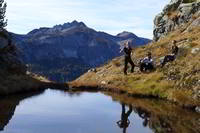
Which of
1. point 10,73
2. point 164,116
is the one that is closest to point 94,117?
point 164,116

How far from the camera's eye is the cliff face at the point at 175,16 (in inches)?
2660

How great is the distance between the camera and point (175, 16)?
→ 7181cm

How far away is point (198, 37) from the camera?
50.9m

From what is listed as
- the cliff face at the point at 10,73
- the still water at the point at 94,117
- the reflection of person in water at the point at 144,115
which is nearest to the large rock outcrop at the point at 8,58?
the cliff face at the point at 10,73

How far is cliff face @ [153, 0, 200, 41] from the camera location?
67575 mm

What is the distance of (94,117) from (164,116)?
4760 millimetres

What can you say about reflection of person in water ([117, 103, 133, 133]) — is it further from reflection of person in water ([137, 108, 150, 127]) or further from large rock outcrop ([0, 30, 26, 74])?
large rock outcrop ([0, 30, 26, 74])

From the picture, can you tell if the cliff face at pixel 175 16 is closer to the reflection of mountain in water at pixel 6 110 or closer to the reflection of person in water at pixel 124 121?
the reflection of person in water at pixel 124 121

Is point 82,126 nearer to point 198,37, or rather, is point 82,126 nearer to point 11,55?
point 11,55

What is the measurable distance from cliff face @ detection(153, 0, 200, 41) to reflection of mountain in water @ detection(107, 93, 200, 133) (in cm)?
3109

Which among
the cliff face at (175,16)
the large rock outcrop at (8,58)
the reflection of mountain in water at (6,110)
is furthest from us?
the cliff face at (175,16)

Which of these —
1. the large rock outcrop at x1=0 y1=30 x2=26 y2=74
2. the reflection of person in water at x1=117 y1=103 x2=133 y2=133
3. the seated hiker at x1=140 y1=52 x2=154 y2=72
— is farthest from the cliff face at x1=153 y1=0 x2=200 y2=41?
the reflection of person in water at x1=117 y1=103 x2=133 y2=133

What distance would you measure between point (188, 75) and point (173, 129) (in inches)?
608

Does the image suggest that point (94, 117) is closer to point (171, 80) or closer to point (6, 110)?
point (6, 110)
